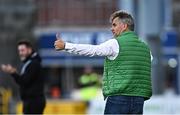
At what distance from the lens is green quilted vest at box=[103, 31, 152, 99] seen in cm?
719

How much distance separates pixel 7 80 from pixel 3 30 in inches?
170

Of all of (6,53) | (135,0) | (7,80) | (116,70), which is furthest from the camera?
(6,53)

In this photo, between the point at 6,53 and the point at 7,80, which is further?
the point at 6,53

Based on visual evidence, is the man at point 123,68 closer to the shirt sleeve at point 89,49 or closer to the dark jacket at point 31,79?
the shirt sleeve at point 89,49

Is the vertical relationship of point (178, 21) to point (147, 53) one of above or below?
above

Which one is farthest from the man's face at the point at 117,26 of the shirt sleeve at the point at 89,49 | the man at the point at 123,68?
the shirt sleeve at the point at 89,49

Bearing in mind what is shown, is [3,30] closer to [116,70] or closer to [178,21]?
[178,21]

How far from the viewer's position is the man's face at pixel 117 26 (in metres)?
7.25

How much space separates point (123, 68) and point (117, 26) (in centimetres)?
41

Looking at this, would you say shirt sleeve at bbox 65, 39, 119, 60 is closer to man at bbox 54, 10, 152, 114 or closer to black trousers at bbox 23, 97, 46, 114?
man at bbox 54, 10, 152, 114

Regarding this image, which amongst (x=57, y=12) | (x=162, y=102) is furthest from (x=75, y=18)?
(x=162, y=102)

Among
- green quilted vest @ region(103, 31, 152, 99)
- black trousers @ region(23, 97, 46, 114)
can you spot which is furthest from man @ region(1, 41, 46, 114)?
green quilted vest @ region(103, 31, 152, 99)

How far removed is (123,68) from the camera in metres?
7.20

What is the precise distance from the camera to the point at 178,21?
42188 mm
